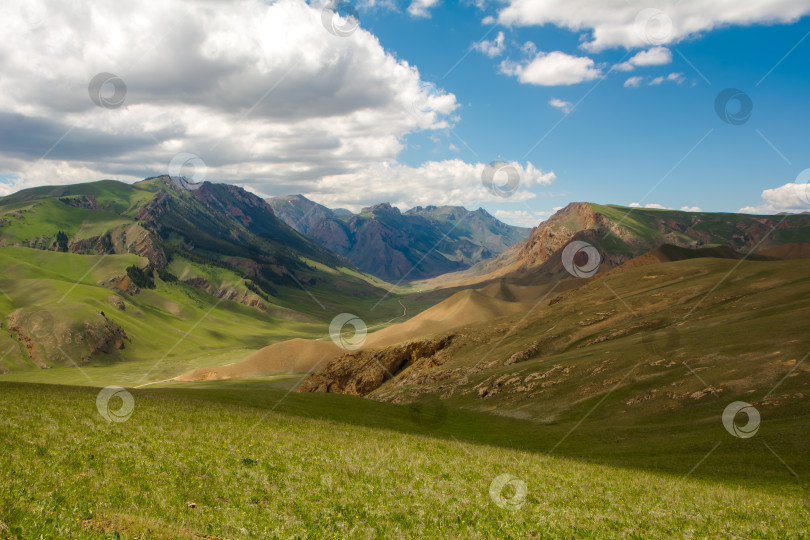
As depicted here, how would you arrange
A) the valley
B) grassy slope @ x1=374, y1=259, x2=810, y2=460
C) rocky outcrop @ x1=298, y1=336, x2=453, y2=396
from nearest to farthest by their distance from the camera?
the valley < grassy slope @ x1=374, y1=259, x2=810, y2=460 < rocky outcrop @ x1=298, y1=336, x2=453, y2=396

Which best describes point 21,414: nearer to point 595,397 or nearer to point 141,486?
point 141,486

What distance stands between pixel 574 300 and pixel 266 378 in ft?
282

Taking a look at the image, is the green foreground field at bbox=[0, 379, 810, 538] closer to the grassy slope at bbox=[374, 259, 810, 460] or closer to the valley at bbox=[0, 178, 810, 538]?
the valley at bbox=[0, 178, 810, 538]

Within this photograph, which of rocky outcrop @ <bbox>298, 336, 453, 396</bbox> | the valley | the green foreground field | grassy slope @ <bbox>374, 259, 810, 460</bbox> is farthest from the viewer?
rocky outcrop @ <bbox>298, 336, 453, 396</bbox>

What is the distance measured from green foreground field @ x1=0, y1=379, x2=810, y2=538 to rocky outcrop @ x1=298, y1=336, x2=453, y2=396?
74.3 metres

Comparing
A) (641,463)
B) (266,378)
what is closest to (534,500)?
(641,463)

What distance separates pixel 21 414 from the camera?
76.4 ft

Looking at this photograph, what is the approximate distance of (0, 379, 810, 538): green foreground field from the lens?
13578 mm

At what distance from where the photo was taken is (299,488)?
1739cm

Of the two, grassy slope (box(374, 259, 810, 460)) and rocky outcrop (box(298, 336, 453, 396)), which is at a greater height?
grassy slope (box(374, 259, 810, 460))

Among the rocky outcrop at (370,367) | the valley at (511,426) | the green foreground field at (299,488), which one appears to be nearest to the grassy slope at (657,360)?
the valley at (511,426)

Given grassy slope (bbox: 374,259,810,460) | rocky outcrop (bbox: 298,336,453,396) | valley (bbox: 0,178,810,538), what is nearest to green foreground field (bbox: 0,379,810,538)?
valley (bbox: 0,178,810,538)

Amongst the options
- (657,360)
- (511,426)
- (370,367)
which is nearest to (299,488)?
(511,426)

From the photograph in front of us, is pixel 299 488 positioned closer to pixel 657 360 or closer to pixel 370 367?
pixel 657 360
